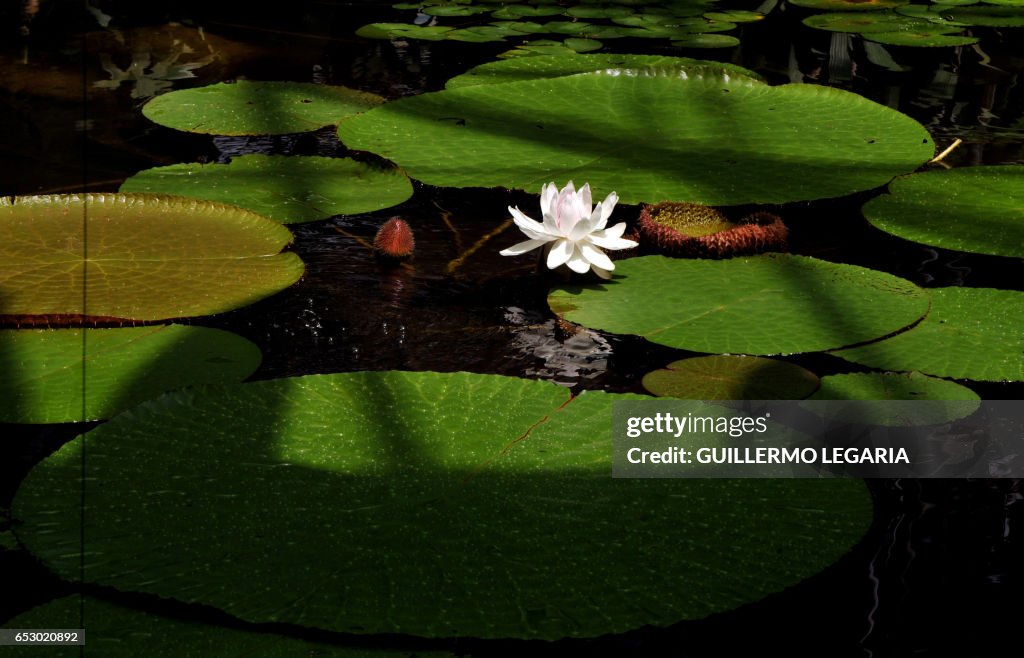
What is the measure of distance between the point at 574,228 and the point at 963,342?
81 centimetres

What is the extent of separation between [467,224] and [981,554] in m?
1.61

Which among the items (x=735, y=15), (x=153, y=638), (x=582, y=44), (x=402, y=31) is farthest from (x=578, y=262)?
(x=735, y=15)

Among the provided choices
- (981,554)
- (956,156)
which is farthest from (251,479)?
(956,156)

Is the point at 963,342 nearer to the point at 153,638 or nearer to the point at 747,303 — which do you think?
the point at 747,303

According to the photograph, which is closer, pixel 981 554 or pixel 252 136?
pixel 981 554

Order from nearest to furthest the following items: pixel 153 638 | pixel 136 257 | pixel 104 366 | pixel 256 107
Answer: pixel 153 638, pixel 104 366, pixel 136 257, pixel 256 107

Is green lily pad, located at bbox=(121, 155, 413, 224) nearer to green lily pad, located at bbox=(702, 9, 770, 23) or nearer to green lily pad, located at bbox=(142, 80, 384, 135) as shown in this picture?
green lily pad, located at bbox=(142, 80, 384, 135)

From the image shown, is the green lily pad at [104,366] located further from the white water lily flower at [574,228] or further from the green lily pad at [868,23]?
the green lily pad at [868,23]

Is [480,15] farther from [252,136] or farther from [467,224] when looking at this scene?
[467,224]

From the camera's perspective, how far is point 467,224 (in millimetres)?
2908

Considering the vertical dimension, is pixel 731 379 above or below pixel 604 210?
below


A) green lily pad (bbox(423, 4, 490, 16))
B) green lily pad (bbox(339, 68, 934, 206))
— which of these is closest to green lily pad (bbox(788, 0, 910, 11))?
green lily pad (bbox(423, 4, 490, 16))

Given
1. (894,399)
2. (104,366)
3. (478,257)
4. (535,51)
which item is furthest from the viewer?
(535,51)

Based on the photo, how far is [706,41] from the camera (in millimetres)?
5082
